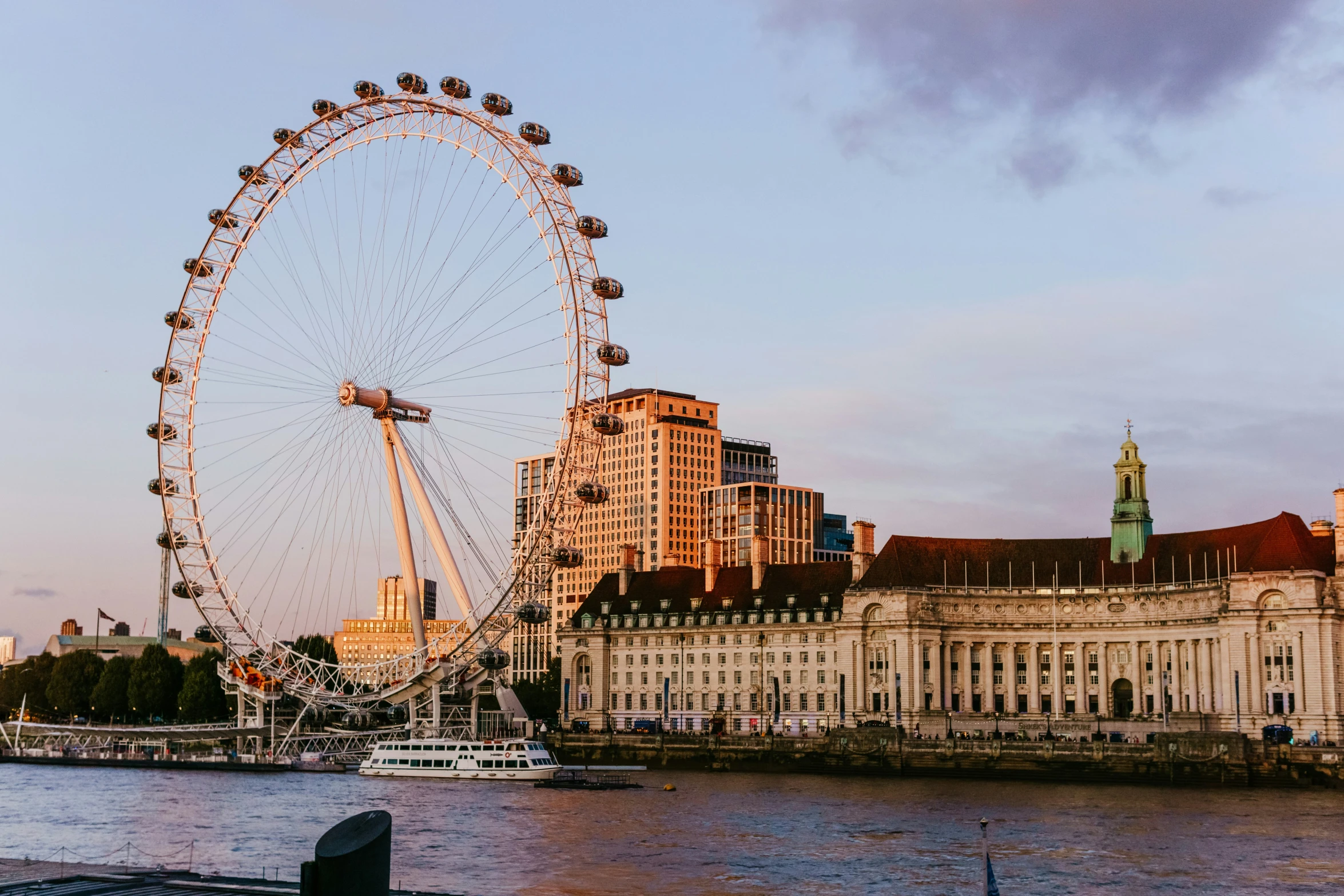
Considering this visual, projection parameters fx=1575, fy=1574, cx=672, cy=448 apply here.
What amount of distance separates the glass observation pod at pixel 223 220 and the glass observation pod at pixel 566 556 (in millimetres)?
31906

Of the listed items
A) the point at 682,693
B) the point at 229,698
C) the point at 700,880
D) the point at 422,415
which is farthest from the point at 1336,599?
the point at 229,698

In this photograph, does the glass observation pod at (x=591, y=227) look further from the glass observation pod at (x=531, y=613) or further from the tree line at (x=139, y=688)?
the tree line at (x=139, y=688)

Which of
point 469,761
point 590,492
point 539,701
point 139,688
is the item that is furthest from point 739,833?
point 139,688

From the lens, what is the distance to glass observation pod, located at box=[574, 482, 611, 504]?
102 m

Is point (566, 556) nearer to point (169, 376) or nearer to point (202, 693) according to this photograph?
point (169, 376)

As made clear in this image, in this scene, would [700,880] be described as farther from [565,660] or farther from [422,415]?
[565,660]

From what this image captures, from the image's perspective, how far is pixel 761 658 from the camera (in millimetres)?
165625

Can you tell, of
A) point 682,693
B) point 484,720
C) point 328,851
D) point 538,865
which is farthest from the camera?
point 682,693

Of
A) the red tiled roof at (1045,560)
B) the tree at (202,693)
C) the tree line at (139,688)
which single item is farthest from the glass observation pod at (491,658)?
the tree at (202,693)

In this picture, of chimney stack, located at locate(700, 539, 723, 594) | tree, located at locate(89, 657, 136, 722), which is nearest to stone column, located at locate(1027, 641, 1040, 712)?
chimney stack, located at locate(700, 539, 723, 594)

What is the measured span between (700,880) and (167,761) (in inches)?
3629

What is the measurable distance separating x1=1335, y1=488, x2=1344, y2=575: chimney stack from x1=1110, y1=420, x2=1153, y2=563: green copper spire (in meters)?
22.9

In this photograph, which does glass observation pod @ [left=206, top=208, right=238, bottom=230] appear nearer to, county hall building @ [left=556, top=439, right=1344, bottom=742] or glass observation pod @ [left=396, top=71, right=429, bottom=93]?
glass observation pod @ [left=396, top=71, right=429, bottom=93]

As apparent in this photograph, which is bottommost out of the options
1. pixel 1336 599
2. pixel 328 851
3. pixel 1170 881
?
pixel 1170 881
